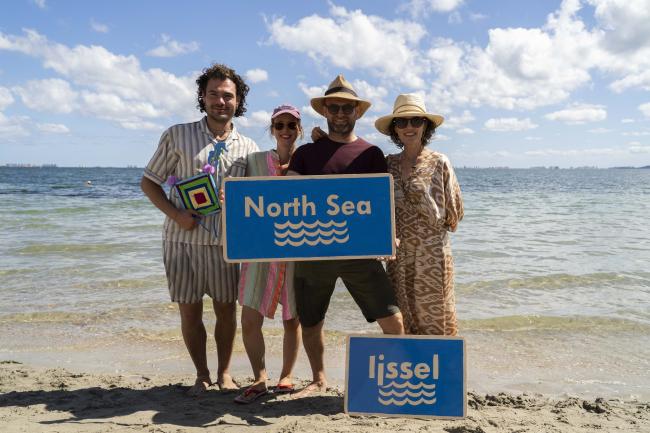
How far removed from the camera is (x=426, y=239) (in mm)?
3393

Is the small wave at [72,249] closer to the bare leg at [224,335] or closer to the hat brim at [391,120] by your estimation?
the bare leg at [224,335]

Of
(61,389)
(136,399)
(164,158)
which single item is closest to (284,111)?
Result: (164,158)

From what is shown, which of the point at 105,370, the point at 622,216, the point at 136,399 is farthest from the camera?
the point at 622,216

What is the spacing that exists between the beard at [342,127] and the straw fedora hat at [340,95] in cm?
16

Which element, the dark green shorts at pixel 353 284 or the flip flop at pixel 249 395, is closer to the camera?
the dark green shorts at pixel 353 284

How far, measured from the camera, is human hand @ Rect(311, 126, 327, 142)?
135 inches

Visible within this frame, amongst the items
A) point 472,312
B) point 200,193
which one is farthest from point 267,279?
point 472,312

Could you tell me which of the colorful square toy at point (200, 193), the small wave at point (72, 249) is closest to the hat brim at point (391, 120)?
the colorful square toy at point (200, 193)

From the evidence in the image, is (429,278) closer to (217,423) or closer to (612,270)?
(217,423)

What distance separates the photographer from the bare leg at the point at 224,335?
13.0 ft

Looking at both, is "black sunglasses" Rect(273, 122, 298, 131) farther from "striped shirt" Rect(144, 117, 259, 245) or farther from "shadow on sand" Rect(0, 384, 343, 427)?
"shadow on sand" Rect(0, 384, 343, 427)

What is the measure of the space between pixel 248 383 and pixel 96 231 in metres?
10.5

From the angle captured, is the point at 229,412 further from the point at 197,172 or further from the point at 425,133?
the point at 425,133

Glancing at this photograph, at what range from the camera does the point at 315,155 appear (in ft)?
10.8
